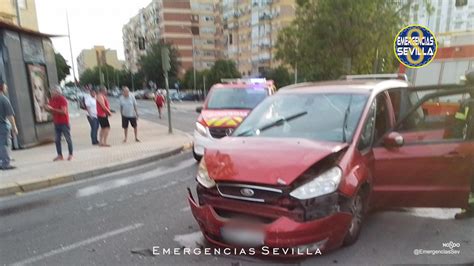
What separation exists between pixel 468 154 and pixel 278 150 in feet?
7.36

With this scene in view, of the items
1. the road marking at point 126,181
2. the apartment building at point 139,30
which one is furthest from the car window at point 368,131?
the apartment building at point 139,30

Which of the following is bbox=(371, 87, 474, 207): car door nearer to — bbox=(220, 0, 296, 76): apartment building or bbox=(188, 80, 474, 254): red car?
bbox=(188, 80, 474, 254): red car

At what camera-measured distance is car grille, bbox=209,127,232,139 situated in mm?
7457

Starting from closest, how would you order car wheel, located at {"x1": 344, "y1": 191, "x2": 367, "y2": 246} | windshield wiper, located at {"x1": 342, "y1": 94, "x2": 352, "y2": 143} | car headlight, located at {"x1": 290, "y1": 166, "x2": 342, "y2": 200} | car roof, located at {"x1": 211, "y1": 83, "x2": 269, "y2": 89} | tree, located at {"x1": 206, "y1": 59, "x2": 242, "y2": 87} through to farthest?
car headlight, located at {"x1": 290, "y1": 166, "x2": 342, "y2": 200}, car wheel, located at {"x1": 344, "y1": 191, "x2": 367, "y2": 246}, windshield wiper, located at {"x1": 342, "y1": 94, "x2": 352, "y2": 143}, car roof, located at {"x1": 211, "y1": 83, "x2": 269, "y2": 89}, tree, located at {"x1": 206, "y1": 59, "x2": 242, "y2": 87}

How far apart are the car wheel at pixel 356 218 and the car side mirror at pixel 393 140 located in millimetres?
624

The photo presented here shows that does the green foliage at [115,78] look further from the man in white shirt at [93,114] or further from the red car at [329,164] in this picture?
the red car at [329,164]

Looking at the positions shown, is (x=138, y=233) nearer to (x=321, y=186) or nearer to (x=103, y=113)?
(x=321, y=186)

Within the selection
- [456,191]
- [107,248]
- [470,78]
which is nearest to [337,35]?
[470,78]

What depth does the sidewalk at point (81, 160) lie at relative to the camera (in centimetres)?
698

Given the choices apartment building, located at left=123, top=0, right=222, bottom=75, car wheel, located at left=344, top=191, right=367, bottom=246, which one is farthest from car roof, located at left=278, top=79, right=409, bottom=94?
apartment building, located at left=123, top=0, right=222, bottom=75

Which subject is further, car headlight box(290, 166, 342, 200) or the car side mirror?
the car side mirror

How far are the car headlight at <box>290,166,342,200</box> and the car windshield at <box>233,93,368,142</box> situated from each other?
566 millimetres

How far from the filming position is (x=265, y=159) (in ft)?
10.9

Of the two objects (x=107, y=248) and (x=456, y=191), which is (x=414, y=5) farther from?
(x=107, y=248)
